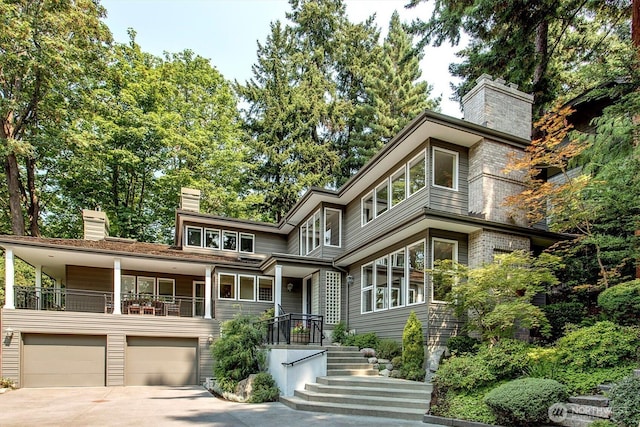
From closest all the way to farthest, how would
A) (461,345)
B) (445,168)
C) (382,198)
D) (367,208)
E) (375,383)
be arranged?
(375,383) → (461,345) → (445,168) → (382,198) → (367,208)

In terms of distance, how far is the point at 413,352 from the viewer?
981cm

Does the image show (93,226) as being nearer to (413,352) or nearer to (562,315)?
(413,352)

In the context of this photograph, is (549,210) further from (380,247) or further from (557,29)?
(557,29)

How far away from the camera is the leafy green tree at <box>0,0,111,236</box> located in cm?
1926

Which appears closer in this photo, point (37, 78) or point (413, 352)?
point (413, 352)

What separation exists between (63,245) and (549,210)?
15.2m

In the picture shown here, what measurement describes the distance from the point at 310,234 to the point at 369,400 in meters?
9.99

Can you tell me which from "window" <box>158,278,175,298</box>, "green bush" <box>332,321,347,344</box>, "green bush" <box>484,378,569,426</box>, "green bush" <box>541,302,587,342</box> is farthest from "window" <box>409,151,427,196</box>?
"window" <box>158,278,175,298</box>

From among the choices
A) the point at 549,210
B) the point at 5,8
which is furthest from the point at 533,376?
the point at 5,8

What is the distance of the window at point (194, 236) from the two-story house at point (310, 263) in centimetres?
5

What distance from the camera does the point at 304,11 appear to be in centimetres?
→ 3062

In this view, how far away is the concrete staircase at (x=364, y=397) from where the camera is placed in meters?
8.12

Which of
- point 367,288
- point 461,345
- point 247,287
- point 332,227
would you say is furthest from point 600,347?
point 247,287

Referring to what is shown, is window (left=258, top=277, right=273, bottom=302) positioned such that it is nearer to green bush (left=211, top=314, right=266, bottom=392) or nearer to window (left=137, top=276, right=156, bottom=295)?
window (left=137, top=276, right=156, bottom=295)
